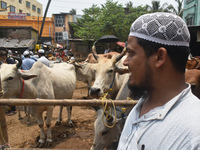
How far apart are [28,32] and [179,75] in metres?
22.3

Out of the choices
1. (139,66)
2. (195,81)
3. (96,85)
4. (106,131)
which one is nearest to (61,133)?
(96,85)

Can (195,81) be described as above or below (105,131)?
above

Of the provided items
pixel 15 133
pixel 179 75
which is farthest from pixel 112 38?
pixel 179 75

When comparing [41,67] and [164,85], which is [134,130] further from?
[41,67]

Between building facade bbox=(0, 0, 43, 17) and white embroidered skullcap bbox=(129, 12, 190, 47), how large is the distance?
35537mm

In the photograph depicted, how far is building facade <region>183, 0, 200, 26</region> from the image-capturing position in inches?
498

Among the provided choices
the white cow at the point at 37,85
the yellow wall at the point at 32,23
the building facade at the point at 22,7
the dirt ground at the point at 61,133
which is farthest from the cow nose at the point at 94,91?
the building facade at the point at 22,7

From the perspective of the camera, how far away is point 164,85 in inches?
36.9

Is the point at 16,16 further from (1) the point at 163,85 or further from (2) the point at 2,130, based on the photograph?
(1) the point at 163,85

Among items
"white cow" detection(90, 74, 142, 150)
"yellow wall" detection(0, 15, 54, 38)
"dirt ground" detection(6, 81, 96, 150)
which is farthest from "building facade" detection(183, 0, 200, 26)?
"yellow wall" detection(0, 15, 54, 38)

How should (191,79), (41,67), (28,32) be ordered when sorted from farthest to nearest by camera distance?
(28,32)
(41,67)
(191,79)

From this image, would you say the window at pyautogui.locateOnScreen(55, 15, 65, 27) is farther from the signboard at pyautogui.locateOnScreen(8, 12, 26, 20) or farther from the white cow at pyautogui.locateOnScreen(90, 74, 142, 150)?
the white cow at pyautogui.locateOnScreen(90, 74, 142, 150)

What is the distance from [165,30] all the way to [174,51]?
0.12 metres

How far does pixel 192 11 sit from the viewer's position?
44.2ft
